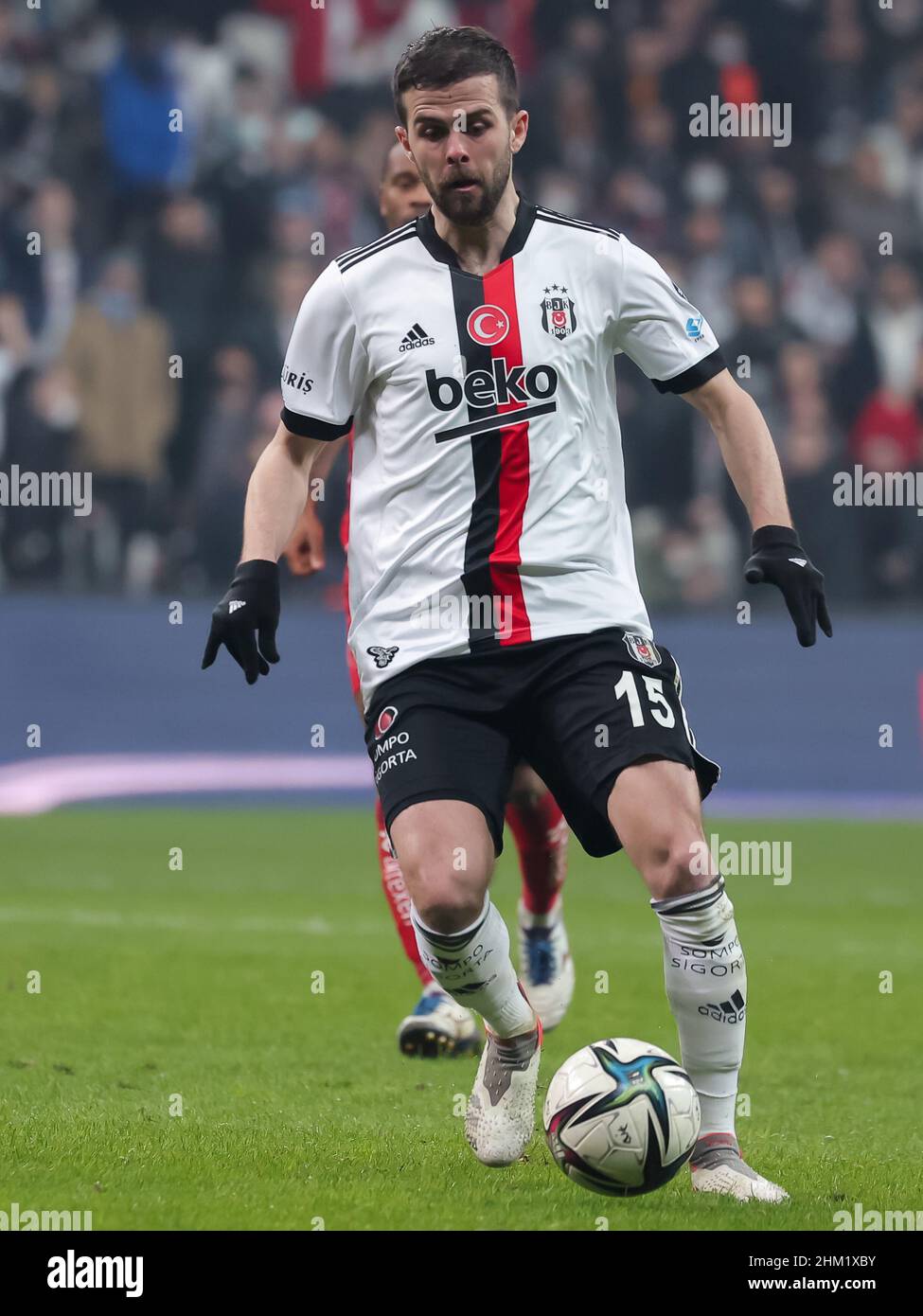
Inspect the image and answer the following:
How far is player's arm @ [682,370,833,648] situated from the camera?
16.3ft

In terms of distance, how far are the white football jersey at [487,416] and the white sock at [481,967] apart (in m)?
0.64

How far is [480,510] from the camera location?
16.6 ft

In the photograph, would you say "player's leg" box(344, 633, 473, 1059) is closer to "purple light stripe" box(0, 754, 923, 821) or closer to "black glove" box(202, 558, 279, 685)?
"black glove" box(202, 558, 279, 685)

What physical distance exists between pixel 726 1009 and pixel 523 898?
2.44 meters

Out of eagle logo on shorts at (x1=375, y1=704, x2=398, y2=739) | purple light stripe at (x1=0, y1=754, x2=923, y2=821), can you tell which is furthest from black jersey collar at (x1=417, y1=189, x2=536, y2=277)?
purple light stripe at (x1=0, y1=754, x2=923, y2=821)

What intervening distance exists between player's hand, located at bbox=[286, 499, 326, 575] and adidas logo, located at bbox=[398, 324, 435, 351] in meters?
1.97

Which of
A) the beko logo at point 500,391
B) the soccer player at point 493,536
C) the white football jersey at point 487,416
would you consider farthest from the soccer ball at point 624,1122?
the beko logo at point 500,391

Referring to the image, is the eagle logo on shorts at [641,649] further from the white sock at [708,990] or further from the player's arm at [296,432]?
the player's arm at [296,432]

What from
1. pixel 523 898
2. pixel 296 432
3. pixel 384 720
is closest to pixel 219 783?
pixel 523 898

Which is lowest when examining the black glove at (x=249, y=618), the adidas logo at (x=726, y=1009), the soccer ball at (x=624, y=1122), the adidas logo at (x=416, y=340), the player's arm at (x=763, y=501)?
the soccer ball at (x=624, y=1122)

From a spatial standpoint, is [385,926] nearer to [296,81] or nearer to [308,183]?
[308,183]

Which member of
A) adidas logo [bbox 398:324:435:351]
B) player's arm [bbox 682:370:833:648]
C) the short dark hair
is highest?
the short dark hair

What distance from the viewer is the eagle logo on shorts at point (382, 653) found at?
5.10 metres

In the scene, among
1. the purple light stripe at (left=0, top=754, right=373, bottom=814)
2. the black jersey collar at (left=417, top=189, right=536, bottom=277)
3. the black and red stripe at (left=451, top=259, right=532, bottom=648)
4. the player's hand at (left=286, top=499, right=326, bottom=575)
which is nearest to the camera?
the black and red stripe at (left=451, top=259, right=532, bottom=648)
